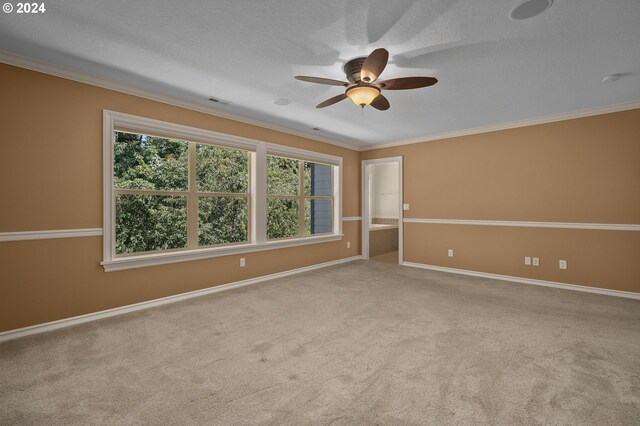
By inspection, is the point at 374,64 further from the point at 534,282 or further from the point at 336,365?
the point at 534,282

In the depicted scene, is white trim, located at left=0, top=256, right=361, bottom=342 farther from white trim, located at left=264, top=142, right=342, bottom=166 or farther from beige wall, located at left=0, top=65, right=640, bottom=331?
white trim, located at left=264, top=142, right=342, bottom=166

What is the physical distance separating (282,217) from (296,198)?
0.50m

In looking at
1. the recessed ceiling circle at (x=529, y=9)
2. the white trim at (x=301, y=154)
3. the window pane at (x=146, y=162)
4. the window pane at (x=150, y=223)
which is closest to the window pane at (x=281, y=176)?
the white trim at (x=301, y=154)

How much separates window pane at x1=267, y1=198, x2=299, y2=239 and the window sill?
0.48 m

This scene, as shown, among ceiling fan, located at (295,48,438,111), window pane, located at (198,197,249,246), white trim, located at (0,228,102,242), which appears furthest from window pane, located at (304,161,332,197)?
white trim, located at (0,228,102,242)

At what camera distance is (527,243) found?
4.65 metres

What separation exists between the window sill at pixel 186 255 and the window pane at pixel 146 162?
54.3 inches

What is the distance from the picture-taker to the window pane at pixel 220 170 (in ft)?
18.4

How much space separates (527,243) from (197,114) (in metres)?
5.20

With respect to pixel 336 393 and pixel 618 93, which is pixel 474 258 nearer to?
pixel 618 93

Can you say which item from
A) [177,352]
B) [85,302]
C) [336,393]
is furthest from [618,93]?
[85,302]

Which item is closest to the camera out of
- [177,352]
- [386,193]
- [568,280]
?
[177,352]

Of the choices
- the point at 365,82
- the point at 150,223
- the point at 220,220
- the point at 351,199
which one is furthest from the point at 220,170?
the point at 365,82

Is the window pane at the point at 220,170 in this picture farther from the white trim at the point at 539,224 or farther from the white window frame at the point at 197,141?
the white trim at the point at 539,224
